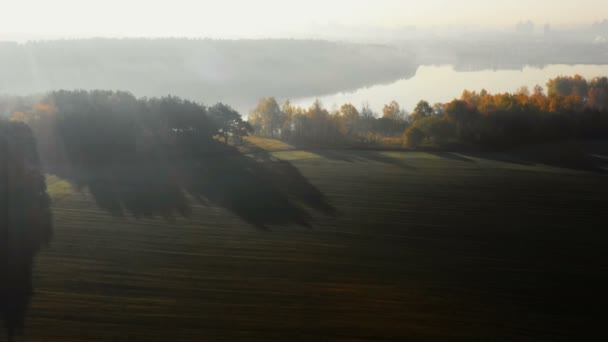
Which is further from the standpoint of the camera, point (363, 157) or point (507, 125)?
point (507, 125)

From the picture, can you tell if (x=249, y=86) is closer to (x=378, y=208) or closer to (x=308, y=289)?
(x=378, y=208)

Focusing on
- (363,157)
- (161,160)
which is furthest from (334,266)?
(363,157)

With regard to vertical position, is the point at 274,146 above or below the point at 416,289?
above

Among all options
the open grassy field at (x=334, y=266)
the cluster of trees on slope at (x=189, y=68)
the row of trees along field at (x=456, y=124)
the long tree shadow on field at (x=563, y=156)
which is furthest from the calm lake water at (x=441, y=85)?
the open grassy field at (x=334, y=266)

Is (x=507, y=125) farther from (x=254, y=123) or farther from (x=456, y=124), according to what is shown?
(x=254, y=123)

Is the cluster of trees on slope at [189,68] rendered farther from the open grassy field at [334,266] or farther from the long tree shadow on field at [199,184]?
the open grassy field at [334,266]

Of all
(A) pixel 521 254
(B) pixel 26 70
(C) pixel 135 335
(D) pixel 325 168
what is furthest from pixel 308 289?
(B) pixel 26 70
